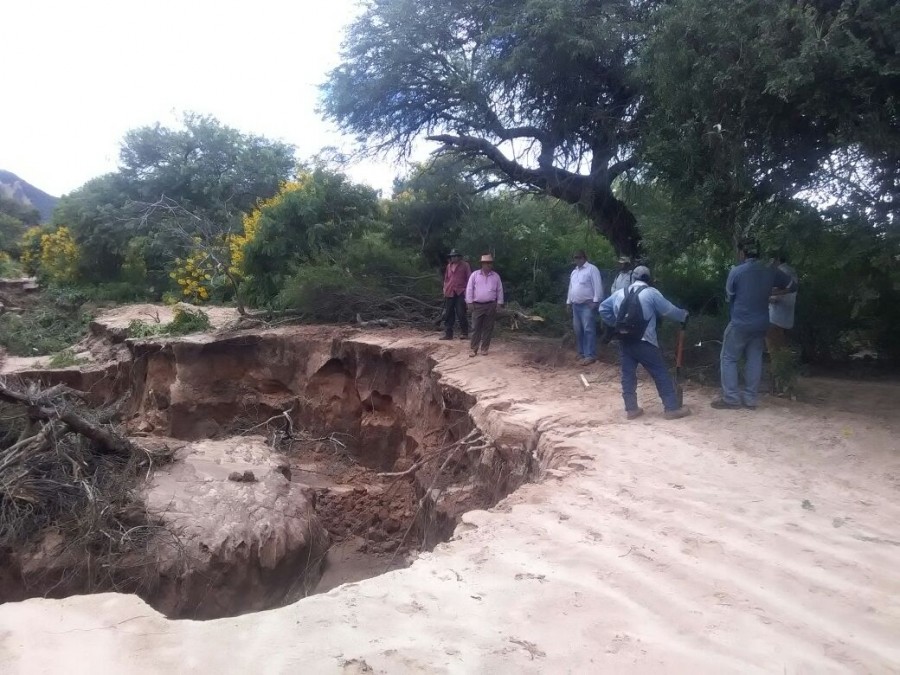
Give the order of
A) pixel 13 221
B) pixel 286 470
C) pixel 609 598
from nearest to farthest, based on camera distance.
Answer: pixel 609 598 → pixel 286 470 → pixel 13 221

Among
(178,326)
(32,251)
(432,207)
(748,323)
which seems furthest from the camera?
(32,251)

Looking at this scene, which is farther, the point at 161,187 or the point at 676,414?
the point at 161,187

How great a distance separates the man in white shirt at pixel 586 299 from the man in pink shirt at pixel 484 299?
3.68 ft

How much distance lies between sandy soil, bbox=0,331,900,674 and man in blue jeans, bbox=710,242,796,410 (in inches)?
60.2

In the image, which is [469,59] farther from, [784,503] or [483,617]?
[483,617]

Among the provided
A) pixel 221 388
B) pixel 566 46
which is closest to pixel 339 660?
pixel 566 46

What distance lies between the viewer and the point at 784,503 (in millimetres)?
4500

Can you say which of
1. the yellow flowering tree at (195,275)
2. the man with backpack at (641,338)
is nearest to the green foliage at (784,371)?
the man with backpack at (641,338)

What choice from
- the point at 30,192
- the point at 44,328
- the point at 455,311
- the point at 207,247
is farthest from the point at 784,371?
the point at 30,192

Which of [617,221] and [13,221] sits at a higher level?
[617,221]

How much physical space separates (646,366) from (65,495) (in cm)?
580

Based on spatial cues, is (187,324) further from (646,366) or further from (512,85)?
(646,366)

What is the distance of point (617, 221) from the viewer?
11477mm

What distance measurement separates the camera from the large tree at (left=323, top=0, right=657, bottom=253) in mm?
9758
